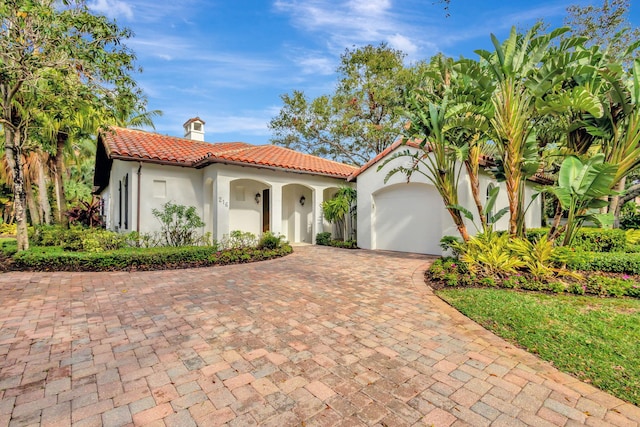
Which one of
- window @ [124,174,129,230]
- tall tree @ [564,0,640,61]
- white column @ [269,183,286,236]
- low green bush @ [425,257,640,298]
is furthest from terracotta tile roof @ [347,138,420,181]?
tall tree @ [564,0,640,61]

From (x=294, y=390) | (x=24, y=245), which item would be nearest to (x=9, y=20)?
(x=24, y=245)

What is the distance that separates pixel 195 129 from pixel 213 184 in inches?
300

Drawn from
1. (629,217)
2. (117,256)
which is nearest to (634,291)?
(117,256)

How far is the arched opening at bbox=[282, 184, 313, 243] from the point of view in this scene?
16.3 meters

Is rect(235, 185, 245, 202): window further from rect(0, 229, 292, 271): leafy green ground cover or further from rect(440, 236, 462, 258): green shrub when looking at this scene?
rect(440, 236, 462, 258): green shrub

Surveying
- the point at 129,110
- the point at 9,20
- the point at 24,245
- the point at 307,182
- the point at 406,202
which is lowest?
the point at 24,245

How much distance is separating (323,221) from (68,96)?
35.9ft

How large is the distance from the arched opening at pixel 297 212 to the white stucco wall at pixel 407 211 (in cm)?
367

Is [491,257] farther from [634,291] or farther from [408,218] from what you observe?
[408,218]

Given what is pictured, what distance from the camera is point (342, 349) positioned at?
3.76 m

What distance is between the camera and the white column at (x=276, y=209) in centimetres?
1319

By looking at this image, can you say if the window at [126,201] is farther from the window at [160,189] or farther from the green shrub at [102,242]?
the green shrub at [102,242]

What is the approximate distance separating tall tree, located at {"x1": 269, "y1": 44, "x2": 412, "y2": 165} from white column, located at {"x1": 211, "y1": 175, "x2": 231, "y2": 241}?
538 inches

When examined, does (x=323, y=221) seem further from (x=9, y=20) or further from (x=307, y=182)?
(x=9, y=20)
